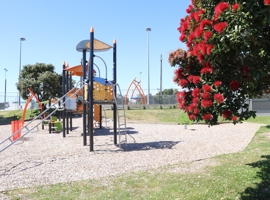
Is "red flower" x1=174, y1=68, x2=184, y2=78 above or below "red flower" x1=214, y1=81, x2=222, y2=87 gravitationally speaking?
above

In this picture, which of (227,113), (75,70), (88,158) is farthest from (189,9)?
(75,70)

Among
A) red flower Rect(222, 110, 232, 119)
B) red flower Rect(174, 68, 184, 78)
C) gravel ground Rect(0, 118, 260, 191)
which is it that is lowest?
gravel ground Rect(0, 118, 260, 191)

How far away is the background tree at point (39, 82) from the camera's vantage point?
2859 cm

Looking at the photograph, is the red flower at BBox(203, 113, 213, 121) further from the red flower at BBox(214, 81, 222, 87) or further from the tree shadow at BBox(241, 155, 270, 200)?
the tree shadow at BBox(241, 155, 270, 200)

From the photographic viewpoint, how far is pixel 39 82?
94.2ft

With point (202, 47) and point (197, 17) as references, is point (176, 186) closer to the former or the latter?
point (202, 47)

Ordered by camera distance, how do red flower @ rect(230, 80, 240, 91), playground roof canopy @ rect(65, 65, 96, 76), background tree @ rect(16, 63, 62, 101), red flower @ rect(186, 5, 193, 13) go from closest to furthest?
red flower @ rect(230, 80, 240, 91) → red flower @ rect(186, 5, 193, 13) → playground roof canopy @ rect(65, 65, 96, 76) → background tree @ rect(16, 63, 62, 101)

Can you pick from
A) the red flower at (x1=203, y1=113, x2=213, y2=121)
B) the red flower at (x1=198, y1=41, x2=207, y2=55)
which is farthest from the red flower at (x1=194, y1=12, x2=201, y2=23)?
the red flower at (x1=203, y1=113, x2=213, y2=121)

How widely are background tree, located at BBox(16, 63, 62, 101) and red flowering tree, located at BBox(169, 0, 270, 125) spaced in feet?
86.6

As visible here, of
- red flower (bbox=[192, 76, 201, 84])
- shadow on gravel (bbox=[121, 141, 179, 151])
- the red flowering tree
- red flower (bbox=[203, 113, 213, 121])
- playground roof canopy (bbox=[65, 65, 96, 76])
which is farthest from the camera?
playground roof canopy (bbox=[65, 65, 96, 76])

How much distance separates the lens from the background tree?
28594 mm

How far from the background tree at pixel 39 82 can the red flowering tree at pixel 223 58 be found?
26.4 m

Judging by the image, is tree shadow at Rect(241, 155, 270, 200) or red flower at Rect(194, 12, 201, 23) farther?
tree shadow at Rect(241, 155, 270, 200)

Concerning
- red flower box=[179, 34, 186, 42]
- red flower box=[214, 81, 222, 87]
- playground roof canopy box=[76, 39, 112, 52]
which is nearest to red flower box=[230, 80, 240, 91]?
red flower box=[214, 81, 222, 87]
